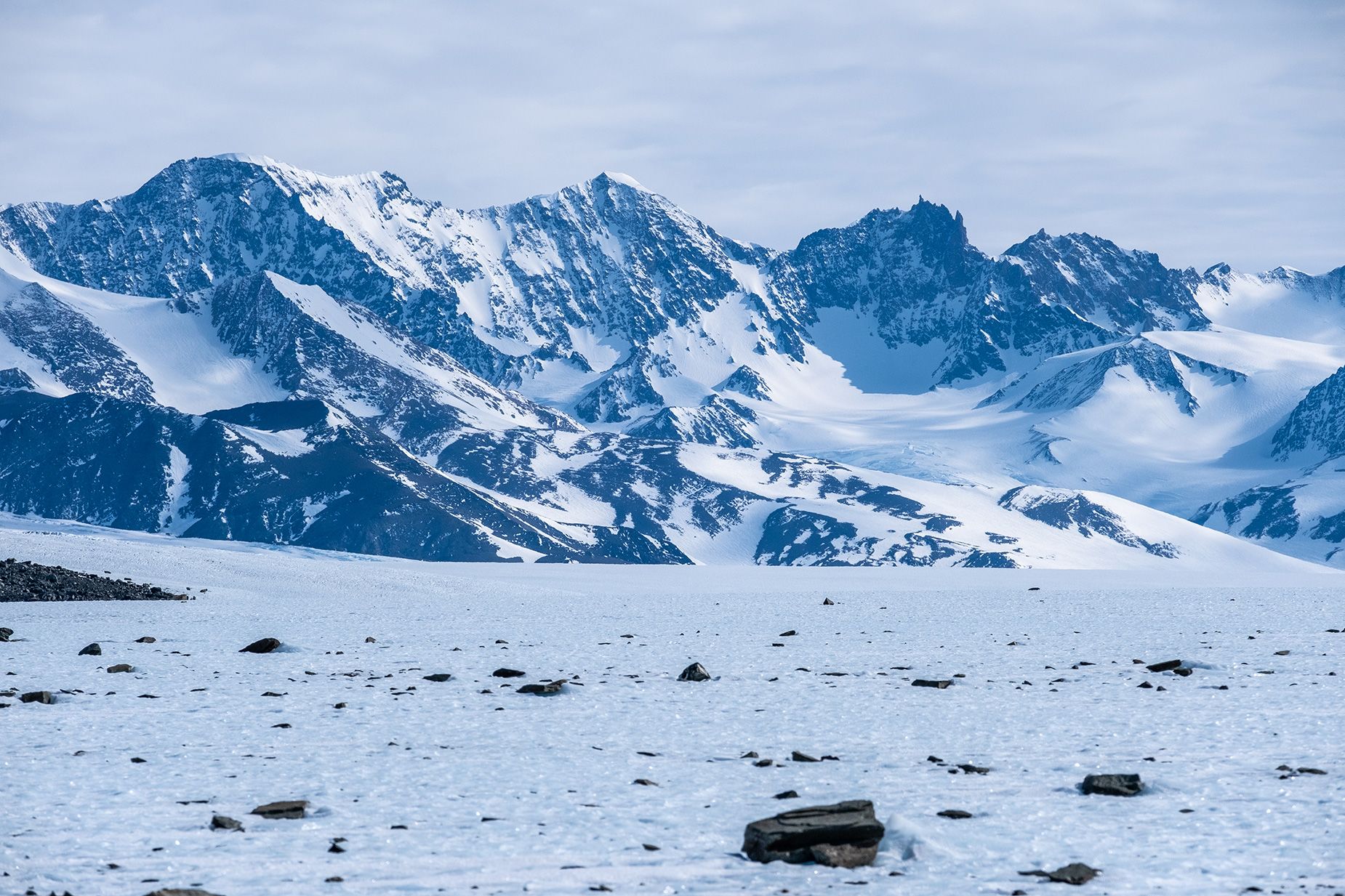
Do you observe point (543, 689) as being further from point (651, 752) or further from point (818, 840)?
point (818, 840)

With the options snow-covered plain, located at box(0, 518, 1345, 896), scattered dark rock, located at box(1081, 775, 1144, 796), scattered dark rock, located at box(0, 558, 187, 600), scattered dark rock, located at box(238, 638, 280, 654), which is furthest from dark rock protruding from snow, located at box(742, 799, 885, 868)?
scattered dark rock, located at box(0, 558, 187, 600)

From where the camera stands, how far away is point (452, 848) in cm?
2372

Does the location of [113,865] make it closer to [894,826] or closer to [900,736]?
[894,826]

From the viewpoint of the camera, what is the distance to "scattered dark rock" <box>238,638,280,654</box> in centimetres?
4847

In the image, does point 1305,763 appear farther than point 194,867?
Yes

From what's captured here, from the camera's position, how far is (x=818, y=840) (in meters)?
23.3

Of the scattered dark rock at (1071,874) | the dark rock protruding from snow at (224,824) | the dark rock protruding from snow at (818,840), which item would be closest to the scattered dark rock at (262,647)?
the dark rock protruding from snow at (224,824)

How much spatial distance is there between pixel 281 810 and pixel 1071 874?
489 inches

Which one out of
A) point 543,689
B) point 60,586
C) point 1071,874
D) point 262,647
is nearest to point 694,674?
point 543,689

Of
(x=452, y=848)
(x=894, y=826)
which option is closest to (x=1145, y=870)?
(x=894, y=826)

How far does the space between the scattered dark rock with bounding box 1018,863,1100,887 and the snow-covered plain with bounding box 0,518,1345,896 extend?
309mm

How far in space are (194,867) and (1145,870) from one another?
13.6 metres

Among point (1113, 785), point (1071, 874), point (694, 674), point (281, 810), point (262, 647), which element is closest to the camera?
point (1071, 874)

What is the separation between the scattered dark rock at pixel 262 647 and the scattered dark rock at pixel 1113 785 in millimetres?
28955
